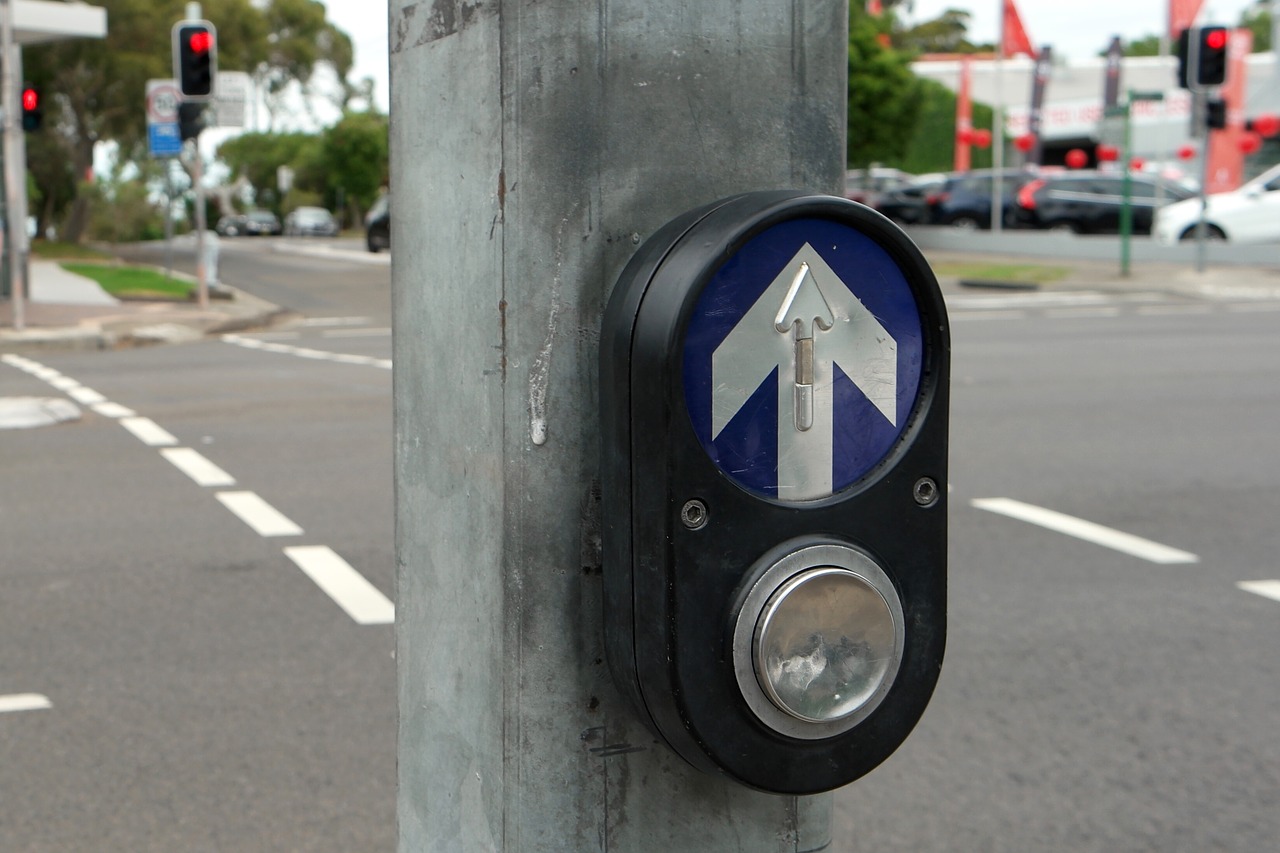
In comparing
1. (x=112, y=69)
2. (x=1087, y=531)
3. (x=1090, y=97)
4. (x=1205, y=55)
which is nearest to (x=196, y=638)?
(x=1087, y=531)

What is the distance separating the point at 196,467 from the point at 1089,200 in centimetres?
3019

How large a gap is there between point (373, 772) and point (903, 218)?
1427 inches

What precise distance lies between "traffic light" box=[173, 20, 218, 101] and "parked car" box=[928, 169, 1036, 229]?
2176cm

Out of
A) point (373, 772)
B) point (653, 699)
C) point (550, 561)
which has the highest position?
point (550, 561)

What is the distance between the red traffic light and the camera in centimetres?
2025

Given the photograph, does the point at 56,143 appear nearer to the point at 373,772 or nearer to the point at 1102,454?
the point at 1102,454

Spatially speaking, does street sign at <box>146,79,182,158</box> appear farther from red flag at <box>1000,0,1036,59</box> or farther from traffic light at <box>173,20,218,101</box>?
red flag at <box>1000,0,1036,59</box>

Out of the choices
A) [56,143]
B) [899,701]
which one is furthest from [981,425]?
[56,143]

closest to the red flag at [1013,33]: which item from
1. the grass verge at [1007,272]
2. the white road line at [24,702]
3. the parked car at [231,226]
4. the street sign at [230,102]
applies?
the grass verge at [1007,272]

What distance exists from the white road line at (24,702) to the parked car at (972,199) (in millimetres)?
34403

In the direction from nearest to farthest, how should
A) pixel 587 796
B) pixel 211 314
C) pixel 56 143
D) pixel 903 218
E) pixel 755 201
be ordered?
pixel 755 201
pixel 587 796
pixel 211 314
pixel 903 218
pixel 56 143

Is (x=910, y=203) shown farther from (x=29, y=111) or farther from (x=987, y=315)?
(x=29, y=111)

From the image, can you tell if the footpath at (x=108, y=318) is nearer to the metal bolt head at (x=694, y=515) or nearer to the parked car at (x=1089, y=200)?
the metal bolt head at (x=694, y=515)

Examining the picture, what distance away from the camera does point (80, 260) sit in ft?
114
